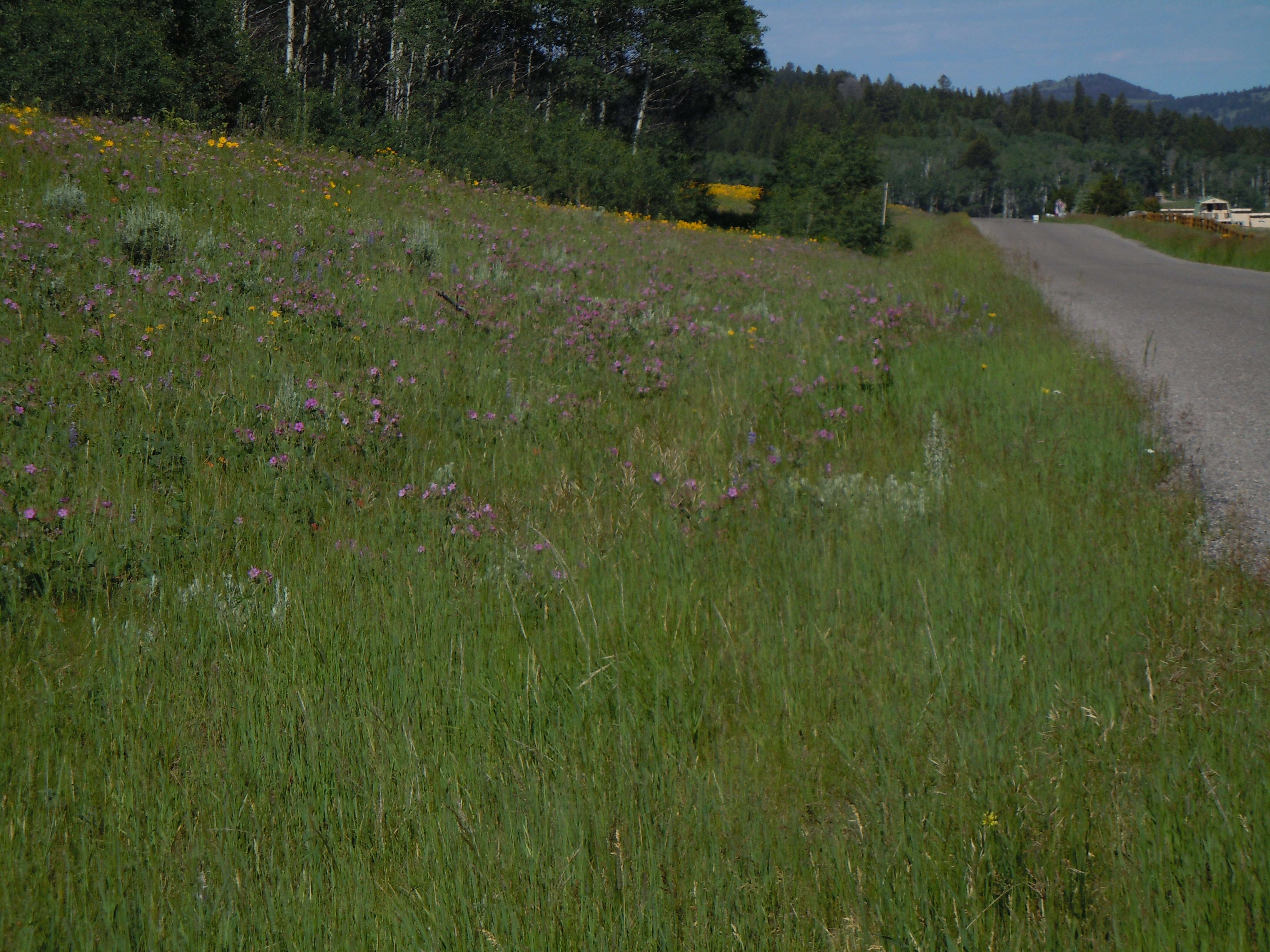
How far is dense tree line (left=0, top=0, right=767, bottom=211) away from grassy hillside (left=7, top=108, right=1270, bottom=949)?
11140 mm

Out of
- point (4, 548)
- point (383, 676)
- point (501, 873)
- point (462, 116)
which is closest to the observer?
point (501, 873)

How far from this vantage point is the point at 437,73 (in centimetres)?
3672

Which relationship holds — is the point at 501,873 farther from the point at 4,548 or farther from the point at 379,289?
the point at 379,289

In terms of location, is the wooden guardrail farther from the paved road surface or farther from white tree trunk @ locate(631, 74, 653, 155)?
white tree trunk @ locate(631, 74, 653, 155)

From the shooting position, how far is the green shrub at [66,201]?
21.9 ft

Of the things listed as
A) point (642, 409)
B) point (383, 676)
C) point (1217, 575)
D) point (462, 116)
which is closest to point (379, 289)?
point (642, 409)

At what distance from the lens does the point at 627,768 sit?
6.99 feet

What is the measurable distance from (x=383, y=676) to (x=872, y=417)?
12.3 feet

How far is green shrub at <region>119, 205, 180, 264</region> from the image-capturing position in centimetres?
636

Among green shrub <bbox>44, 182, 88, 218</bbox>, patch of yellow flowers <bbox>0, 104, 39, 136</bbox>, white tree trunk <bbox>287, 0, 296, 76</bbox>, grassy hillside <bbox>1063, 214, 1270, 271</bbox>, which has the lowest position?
green shrub <bbox>44, 182, 88, 218</bbox>

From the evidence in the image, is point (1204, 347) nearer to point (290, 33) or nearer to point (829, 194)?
point (829, 194)

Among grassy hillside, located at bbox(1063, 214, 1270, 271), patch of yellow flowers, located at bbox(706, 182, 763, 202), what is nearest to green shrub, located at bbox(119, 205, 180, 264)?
grassy hillside, located at bbox(1063, 214, 1270, 271)

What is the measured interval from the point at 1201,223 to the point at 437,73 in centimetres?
3245

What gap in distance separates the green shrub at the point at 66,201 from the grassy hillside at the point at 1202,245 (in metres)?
22.0
